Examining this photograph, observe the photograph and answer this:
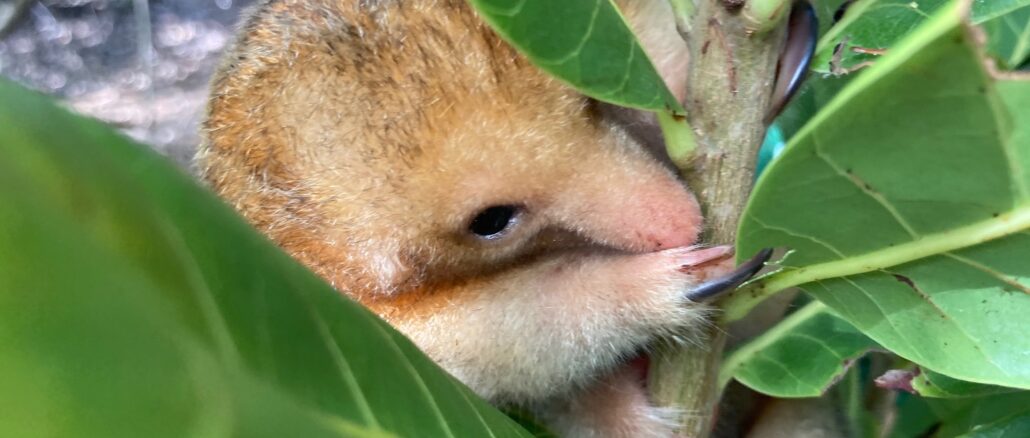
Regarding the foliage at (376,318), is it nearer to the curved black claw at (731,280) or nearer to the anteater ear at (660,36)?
the curved black claw at (731,280)

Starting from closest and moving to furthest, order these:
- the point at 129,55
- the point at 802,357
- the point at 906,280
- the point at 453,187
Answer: the point at 906,280, the point at 453,187, the point at 802,357, the point at 129,55

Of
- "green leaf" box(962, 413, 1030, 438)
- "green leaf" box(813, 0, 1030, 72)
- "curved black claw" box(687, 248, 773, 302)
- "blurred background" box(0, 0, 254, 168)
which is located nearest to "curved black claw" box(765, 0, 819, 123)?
"green leaf" box(813, 0, 1030, 72)

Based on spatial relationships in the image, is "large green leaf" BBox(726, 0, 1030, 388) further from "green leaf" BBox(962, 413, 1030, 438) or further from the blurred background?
the blurred background

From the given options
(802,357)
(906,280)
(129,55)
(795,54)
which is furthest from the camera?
(129,55)

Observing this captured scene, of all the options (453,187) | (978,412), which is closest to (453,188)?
(453,187)

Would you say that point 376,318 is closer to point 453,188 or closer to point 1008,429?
point 453,188

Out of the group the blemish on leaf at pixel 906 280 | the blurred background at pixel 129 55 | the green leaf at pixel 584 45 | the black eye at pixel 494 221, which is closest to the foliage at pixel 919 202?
the blemish on leaf at pixel 906 280

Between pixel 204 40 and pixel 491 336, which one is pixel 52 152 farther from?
pixel 204 40
